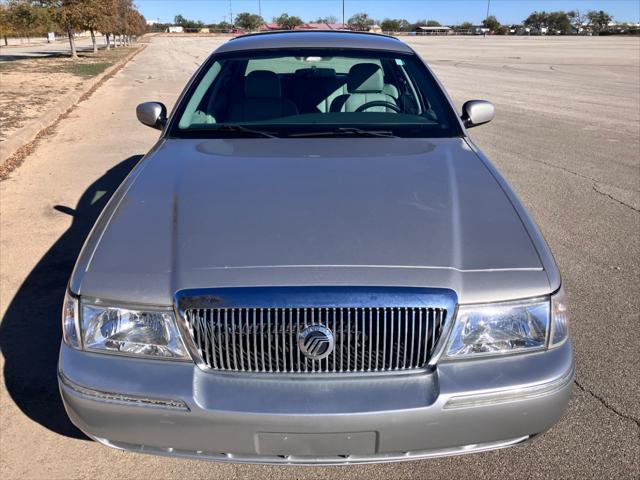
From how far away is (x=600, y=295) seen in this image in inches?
148

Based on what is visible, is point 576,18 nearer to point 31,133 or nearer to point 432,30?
point 432,30

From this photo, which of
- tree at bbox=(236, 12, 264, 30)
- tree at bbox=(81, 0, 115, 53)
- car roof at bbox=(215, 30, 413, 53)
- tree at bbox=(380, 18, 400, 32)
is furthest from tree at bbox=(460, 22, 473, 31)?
car roof at bbox=(215, 30, 413, 53)

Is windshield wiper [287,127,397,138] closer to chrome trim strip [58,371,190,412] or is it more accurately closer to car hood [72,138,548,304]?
car hood [72,138,548,304]

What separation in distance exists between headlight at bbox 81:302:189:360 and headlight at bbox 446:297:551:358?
0.97m

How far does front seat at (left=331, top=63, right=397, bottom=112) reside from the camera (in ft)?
12.5

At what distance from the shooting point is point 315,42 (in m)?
3.84

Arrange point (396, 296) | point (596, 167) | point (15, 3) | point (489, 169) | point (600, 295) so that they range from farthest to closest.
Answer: point (15, 3), point (596, 167), point (600, 295), point (489, 169), point (396, 296)

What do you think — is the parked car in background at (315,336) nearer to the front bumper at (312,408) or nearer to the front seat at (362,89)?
the front bumper at (312,408)

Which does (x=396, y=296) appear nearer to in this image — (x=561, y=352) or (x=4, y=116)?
(x=561, y=352)

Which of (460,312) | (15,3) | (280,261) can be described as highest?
(15,3)

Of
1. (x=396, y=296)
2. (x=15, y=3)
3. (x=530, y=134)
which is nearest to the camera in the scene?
(x=396, y=296)

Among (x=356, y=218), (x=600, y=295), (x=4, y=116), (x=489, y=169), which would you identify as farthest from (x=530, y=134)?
(x=4, y=116)

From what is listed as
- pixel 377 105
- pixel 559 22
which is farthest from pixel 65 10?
pixel 559 22

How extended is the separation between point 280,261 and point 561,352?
1.08m
